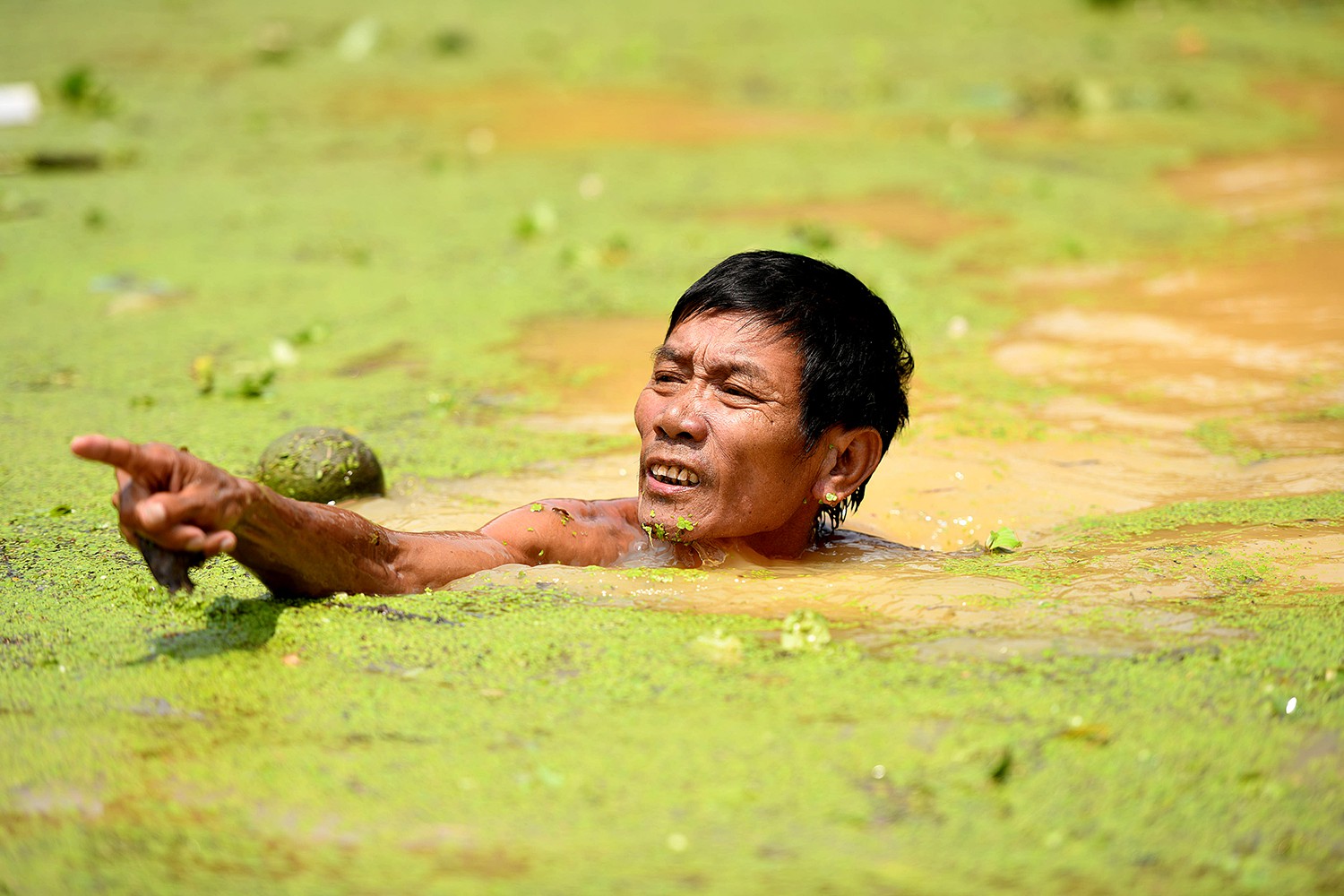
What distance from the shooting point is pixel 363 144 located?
1030 cm

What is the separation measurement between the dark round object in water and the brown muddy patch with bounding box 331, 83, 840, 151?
260 inches

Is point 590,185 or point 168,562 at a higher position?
point 168,562

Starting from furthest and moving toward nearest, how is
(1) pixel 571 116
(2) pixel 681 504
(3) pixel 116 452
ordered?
(1) pixel 571 116 < (2) pixel 681 504 < (3) pixel 116 452

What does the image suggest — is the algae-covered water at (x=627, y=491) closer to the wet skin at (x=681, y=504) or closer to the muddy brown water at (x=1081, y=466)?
the muddy brown water at (x=1081, y=466)

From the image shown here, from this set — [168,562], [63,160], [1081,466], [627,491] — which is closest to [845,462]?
[627,491]

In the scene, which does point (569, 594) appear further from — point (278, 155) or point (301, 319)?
point (278, 155)

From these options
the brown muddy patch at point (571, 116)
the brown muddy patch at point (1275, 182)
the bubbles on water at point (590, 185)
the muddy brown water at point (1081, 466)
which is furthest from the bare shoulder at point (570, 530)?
the brown muddy patch at point (571, 116)

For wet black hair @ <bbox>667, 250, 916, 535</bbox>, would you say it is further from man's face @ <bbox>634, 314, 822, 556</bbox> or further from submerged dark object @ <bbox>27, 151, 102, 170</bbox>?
submerged dark object @ <bbox>27, 151, 102, 170</bbox>

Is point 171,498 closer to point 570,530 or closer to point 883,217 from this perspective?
point 570,530

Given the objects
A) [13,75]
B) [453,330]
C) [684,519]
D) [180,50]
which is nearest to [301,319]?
[453,330]

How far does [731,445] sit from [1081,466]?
1687 millimetres

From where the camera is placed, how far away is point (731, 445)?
3271 mm

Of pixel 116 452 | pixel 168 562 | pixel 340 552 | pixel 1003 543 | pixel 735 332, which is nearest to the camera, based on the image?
pixel 116 452

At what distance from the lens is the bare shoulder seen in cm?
331
